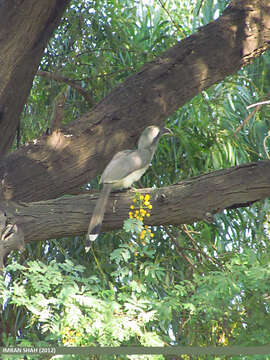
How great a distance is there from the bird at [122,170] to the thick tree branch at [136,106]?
0.18m

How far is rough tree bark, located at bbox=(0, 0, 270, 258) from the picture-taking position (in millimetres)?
2512

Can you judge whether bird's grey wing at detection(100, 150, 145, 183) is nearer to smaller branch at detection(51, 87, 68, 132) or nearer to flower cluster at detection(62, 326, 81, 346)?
smaller branch at detection(51, 87, 68, 132)

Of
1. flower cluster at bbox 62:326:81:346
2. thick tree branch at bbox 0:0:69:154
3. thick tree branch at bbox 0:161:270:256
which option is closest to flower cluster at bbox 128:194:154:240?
thick tree branch at bbox 0:161:270:256

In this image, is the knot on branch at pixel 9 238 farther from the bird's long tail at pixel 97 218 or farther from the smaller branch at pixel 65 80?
the smaller branch at pixel 65 80

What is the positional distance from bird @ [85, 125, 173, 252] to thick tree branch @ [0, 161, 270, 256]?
0.17 ft

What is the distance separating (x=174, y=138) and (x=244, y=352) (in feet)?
5.59

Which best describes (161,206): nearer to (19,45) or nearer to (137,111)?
(137,111)

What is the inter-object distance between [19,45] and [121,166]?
730mm

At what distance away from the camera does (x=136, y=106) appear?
2.65 m

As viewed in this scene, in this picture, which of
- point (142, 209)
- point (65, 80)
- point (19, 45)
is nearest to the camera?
point (142, 209)

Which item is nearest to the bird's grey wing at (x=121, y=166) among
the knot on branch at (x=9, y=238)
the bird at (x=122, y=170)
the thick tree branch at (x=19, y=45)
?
the bird at (x=122, y=170)

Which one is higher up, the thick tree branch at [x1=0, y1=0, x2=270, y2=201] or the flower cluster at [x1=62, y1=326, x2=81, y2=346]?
the thick tree branch at [x1=0, y1=0, x2=270, y2=201]

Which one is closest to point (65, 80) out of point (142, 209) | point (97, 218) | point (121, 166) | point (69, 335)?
point (121, 166)

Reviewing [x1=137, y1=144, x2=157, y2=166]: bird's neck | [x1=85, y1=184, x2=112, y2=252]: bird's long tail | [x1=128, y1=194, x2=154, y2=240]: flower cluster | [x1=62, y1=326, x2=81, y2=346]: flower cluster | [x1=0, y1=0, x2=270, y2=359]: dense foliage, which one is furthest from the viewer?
[x1=0, y1=0, x2=270, y2=359]: dense foliage
